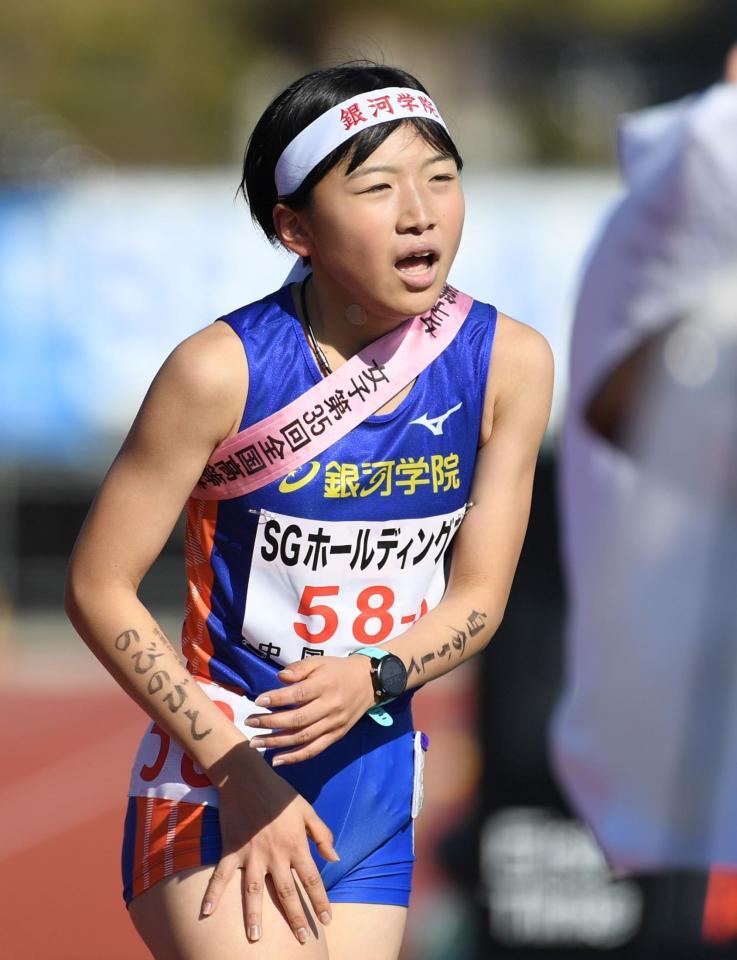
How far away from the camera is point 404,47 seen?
25.7 metres

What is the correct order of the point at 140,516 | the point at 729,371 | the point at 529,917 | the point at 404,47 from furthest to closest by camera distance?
the point at 404,47 < the point at 529,917 < the point at 729,371 < the point at 140,516

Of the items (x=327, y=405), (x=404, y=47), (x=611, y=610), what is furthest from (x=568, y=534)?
(x=404, y=47)

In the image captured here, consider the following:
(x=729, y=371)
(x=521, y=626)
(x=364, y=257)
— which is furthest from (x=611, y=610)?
(x=521, y=626)

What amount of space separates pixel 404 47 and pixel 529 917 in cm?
2172

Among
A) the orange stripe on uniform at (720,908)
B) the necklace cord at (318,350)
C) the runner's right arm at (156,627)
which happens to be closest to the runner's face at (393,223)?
the necklace cord at (318,350)

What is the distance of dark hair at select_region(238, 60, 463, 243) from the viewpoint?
269cm

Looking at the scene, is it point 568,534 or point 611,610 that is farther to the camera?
→ point 568,534

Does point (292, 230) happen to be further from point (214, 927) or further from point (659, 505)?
point (214, 927)

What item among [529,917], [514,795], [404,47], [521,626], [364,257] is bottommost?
[529,917]

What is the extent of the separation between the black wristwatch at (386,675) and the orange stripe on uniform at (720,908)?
0.88 meters

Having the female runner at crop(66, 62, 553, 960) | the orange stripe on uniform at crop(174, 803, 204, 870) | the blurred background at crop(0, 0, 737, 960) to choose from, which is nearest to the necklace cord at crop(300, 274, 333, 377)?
the female runner at crop(66, 62, 553, 960)

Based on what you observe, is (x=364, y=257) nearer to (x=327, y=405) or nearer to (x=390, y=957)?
(x=327, y=405)

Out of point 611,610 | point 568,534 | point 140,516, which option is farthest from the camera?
point 568,534

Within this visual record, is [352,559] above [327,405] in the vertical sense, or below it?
below
